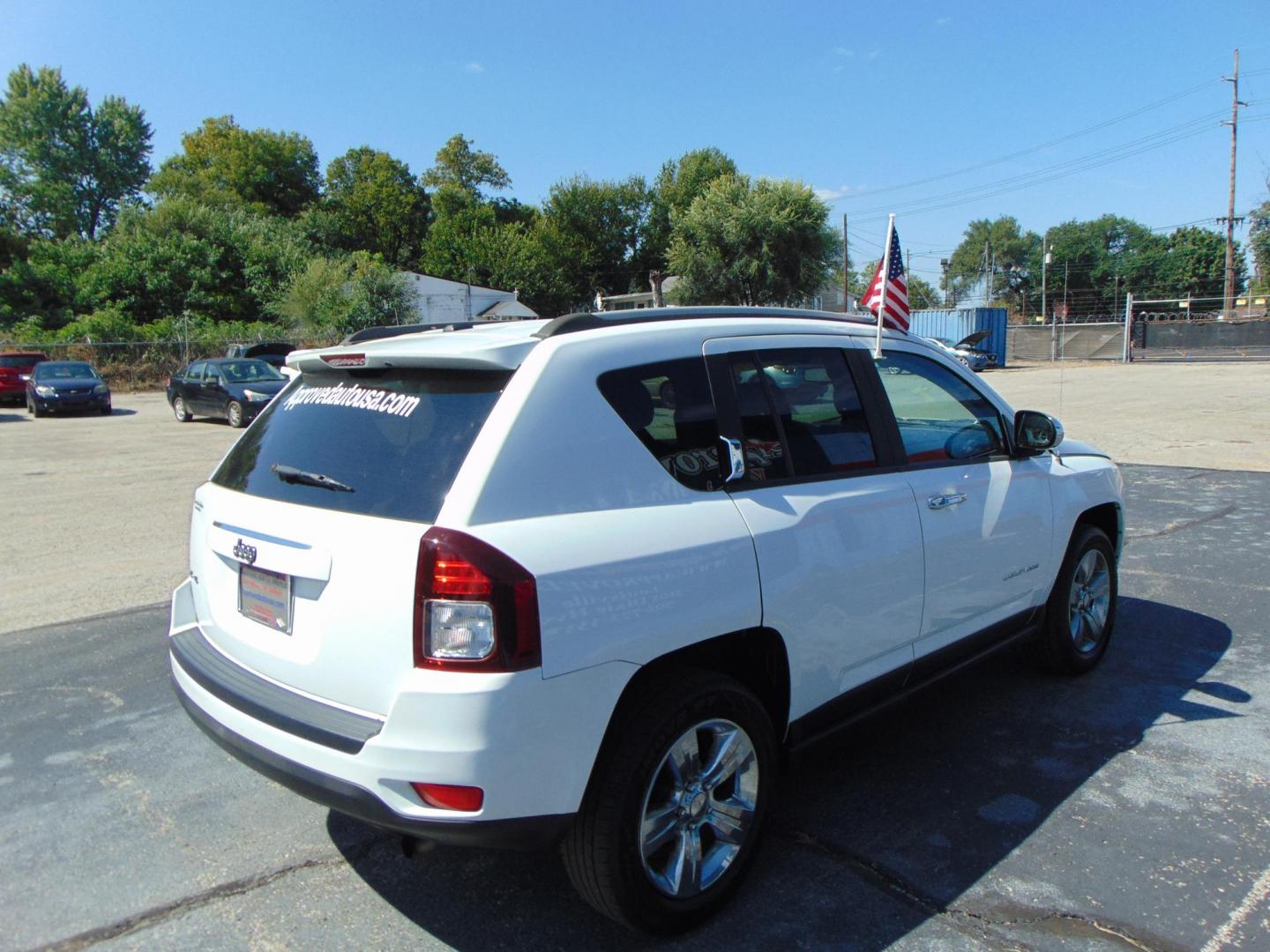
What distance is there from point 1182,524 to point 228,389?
18.0m

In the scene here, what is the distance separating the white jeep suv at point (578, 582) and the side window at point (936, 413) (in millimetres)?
145

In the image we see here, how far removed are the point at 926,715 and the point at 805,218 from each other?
4247cm

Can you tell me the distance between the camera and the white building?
179ft

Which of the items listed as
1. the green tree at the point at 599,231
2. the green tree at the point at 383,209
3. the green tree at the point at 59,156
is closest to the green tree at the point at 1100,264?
the green tree at the point at 599,231

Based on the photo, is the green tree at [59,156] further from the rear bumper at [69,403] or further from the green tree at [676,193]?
the rear bumper at [69,403]

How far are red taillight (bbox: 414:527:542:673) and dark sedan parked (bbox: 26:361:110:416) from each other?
80.4 feet

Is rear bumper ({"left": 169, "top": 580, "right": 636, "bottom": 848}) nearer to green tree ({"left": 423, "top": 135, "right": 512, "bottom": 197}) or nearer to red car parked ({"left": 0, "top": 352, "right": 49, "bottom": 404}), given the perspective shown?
red car parked ({"left": 0, "top": 352, "right": 49, "bottom": 404})

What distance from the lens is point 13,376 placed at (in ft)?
83.7

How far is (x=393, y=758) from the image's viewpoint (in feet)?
7.67

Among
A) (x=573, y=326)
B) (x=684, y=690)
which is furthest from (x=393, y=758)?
(x=573, y=326)

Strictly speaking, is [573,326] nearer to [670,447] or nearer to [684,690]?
[670,447]

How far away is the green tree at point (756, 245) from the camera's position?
44.0 m

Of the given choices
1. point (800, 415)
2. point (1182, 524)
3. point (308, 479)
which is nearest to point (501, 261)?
point (1182, 524)

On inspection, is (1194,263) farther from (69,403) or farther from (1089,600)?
(1089,600)
